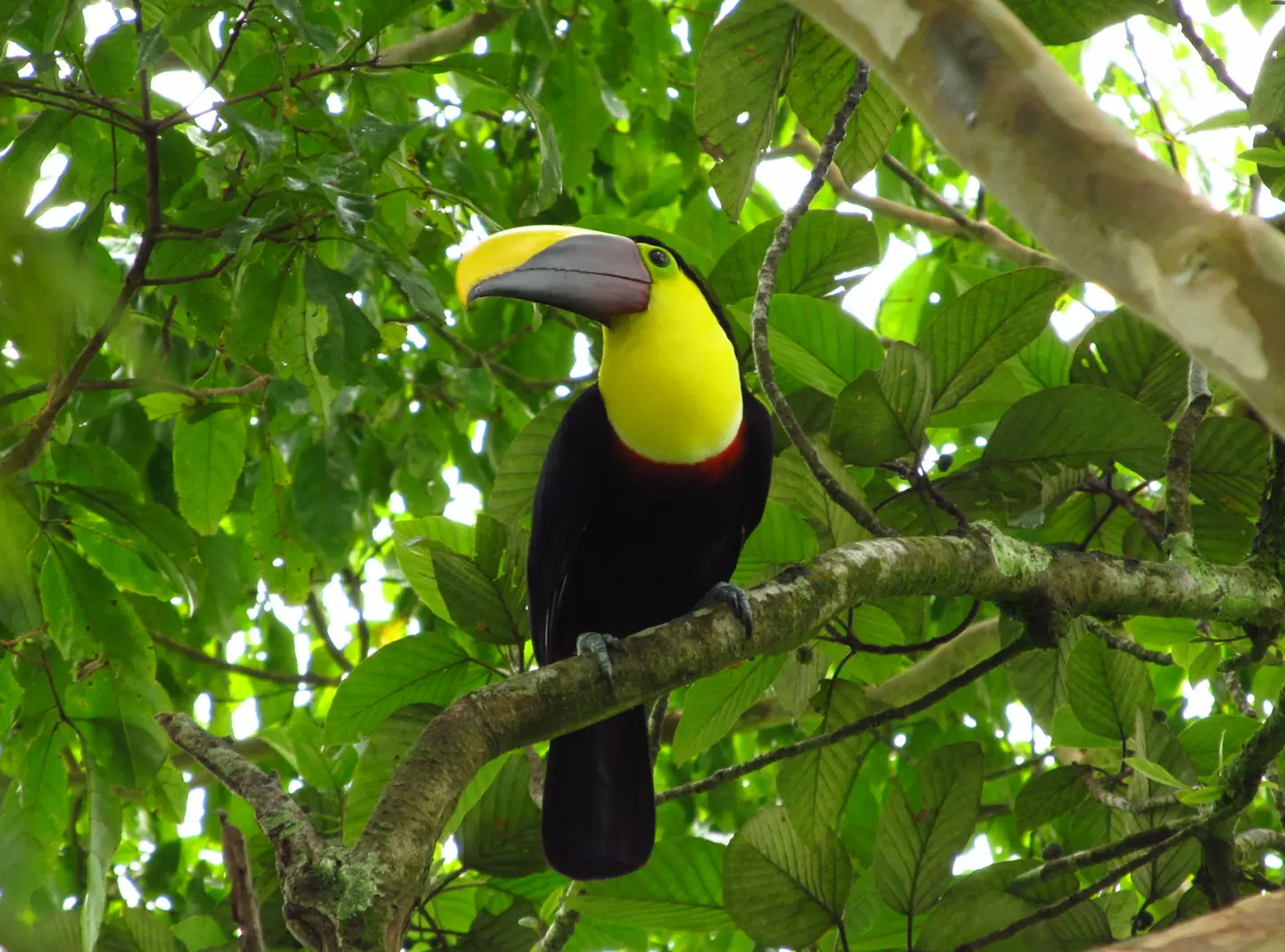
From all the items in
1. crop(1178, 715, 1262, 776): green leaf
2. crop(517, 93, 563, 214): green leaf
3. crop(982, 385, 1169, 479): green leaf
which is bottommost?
crop(1178, 715, 1262, 776): green leaf

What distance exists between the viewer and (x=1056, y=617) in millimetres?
2627

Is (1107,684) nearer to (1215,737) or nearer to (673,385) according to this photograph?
(1215,737)

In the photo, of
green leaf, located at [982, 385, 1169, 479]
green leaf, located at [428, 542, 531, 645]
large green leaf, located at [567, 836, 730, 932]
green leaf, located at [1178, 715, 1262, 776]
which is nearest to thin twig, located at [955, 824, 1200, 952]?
green leaf, located at [1178, 715, 1262, 776]

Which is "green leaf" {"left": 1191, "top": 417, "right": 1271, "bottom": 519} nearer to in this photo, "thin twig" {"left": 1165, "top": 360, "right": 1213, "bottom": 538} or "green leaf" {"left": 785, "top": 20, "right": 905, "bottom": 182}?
"thin twig" {"left": 1165, "top": 360, "right": 1213, "bottom": 538}

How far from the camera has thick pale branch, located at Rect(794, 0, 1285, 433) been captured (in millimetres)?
1145

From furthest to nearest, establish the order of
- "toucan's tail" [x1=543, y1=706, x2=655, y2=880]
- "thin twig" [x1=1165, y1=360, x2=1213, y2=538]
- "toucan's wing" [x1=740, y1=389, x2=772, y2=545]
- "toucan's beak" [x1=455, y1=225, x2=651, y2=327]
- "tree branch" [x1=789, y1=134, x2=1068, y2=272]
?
"tree branch" [x1=789, y1=134, x2=1068, y2=272]
"toucan's wing" [x1=740, y1=389, x2=772, y2=545]
"toucan's beak" [x1=455, y1=225, x2=651, y2=327]
"toucan's tail" [x1=543, y1=706, x2=655, y2=880]
"thin twig" [x1=1165, y1=360, x2=1213, y2=538]

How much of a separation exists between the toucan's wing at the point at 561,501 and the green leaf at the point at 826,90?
92cm

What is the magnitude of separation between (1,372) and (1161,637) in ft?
8.19

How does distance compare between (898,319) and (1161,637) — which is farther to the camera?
(898,319)

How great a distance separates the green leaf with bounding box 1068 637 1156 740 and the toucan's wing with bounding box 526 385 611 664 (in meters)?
1.23

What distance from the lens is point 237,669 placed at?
4.64 metres

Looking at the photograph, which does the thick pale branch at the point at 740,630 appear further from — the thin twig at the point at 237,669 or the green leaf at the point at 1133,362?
the thin twig at the point at 237,669

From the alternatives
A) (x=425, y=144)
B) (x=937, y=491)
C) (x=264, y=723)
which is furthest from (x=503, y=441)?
(x=937, y=491)

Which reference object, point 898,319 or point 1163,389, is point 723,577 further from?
point 898,319
